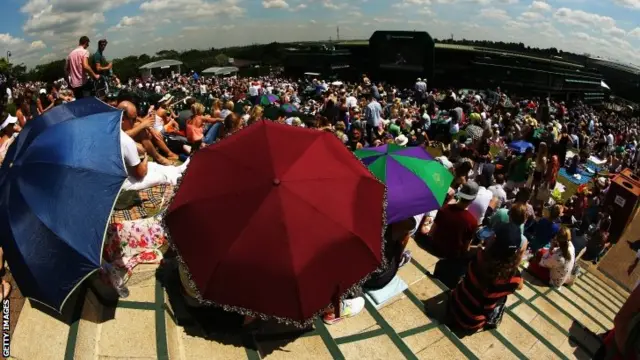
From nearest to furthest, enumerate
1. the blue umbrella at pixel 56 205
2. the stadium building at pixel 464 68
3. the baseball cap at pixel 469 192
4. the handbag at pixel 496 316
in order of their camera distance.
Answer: the blue umbrella at pixel 56 205 < the handbag at pixel 496 316 < the baseball cap at pixel 469 192 < the stadium building at pixel 464 68

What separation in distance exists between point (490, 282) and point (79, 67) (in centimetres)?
758

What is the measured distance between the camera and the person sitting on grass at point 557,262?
5582 mm

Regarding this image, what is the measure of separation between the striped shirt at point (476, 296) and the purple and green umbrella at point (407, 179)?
35.1 inches

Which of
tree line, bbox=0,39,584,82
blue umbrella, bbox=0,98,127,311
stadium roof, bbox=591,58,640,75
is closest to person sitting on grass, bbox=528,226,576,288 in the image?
blue umbrella, bbox=0,98,127,311

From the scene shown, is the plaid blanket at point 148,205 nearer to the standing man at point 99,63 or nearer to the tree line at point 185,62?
the standing man at point 99,63

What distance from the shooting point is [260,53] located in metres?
86.1

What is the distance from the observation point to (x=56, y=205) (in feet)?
8.11

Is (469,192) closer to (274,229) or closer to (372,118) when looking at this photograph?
(274,229)

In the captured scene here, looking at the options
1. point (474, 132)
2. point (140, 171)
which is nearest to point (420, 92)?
point (474, 132)

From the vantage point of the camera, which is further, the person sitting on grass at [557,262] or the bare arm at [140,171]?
the person sitting on grass at [557,262]

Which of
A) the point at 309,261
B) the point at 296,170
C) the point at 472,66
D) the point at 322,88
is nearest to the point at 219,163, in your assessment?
the point at 296,170

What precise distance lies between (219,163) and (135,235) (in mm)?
1588

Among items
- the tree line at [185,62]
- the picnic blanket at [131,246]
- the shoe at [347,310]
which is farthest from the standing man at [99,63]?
the tree line at [185,62]

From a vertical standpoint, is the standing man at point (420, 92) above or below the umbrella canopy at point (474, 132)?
above
